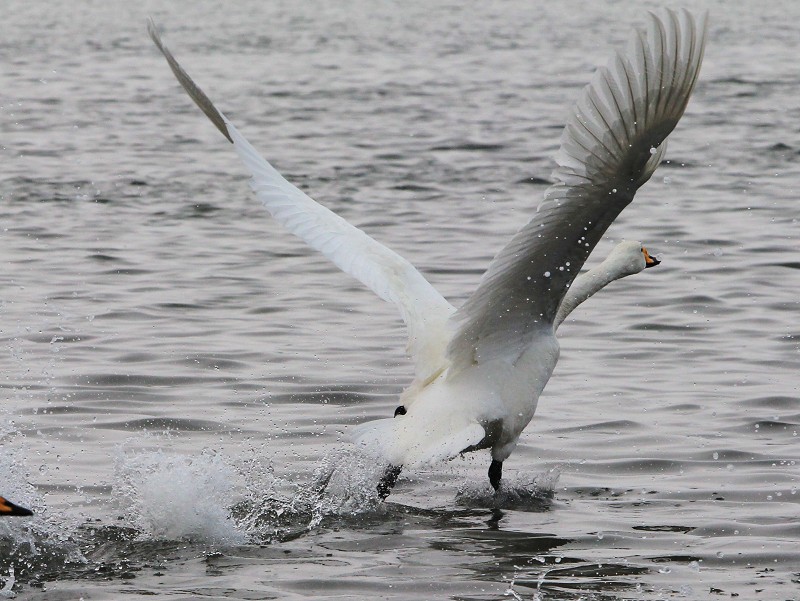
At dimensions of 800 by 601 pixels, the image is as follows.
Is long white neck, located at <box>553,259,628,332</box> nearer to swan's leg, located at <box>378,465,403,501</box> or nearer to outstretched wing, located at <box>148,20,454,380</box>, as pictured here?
outstretched wing, located at <box>148,20,454,380</box>

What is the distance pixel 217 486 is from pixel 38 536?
843 mm

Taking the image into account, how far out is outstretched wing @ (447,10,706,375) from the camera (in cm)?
578

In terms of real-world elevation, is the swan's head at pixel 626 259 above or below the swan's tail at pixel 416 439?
above

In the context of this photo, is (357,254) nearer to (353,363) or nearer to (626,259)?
(626,259)

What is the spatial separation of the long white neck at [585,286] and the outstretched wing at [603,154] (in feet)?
3.10

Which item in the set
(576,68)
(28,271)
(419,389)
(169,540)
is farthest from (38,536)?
(576,68)

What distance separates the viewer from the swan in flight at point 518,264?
19.3ft

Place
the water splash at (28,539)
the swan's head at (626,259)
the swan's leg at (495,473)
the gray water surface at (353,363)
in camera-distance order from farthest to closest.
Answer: the swan's head at (626,259) < the swan's leg at (495,473) < the gray water surface at (353,363) < the water splash at (28,539)

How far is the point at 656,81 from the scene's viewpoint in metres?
5.85

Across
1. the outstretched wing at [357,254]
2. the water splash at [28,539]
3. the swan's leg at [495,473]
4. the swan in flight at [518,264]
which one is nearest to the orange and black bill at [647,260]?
the swan in flight at [518,264]

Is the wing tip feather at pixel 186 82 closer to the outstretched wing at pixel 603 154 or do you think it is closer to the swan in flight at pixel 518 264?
the swan in flight at pixel 518 264

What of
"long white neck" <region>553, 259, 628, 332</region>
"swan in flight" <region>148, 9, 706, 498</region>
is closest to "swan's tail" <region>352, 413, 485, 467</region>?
"swan in flight" <region>148, 9, 706, 498</region>

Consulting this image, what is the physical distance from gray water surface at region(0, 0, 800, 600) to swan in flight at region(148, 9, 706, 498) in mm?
392

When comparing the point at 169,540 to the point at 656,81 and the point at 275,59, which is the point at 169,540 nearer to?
the point at 656,81
